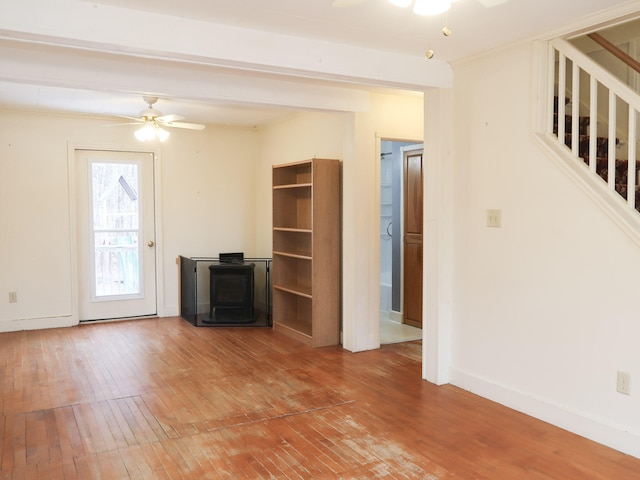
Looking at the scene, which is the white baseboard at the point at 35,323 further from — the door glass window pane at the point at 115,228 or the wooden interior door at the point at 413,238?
the wooden interior door at the point at 413,238

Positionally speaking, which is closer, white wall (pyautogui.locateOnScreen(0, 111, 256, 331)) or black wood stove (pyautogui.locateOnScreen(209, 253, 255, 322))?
white wall (pyautogui.locateOnScreen(0, 111, 256, 331))

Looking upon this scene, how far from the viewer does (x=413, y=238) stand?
20.5 ft

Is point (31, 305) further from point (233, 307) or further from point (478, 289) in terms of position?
point (478, 289)

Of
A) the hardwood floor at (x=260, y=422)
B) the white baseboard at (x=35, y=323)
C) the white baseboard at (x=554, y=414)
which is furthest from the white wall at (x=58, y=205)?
the white baseboard at (x=554, y=414)

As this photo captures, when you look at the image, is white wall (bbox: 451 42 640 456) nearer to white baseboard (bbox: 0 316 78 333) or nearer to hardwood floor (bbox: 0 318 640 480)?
hardwood floor (bbox: 0 318 640 480)

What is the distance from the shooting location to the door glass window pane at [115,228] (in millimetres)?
6545

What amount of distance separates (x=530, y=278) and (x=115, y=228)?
505cm

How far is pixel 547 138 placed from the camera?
11.3 feet

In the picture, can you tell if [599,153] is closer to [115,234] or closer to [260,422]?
[260,422]

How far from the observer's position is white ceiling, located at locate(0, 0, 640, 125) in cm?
286

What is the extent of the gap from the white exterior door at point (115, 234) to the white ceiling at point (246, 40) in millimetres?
2756

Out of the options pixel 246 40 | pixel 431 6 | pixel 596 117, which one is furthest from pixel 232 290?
pixel 431 6

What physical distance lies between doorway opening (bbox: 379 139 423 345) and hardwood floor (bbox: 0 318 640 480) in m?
1.10

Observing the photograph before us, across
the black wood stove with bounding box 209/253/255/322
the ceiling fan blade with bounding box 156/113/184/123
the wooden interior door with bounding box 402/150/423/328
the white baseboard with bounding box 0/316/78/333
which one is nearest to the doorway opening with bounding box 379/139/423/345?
the wooden interior door with bounding box 402/150/423/328
